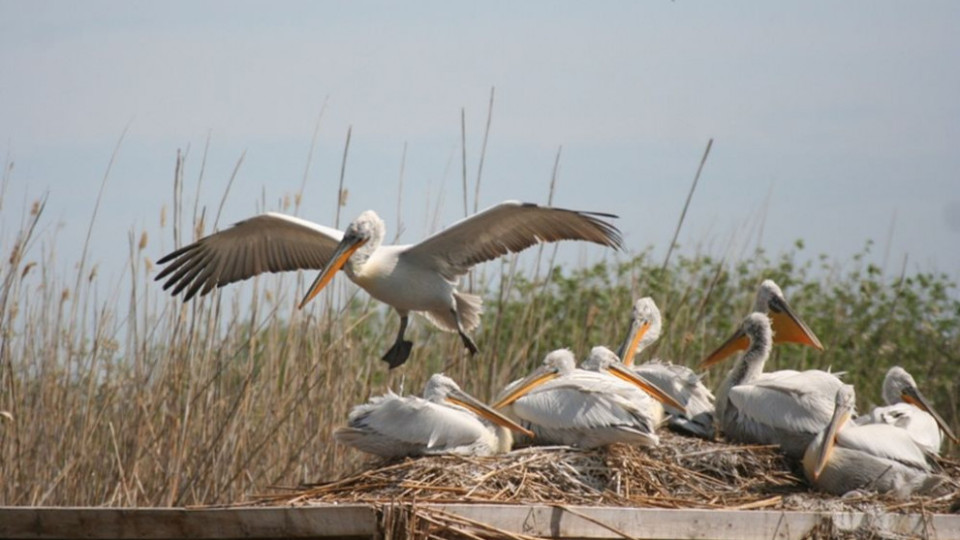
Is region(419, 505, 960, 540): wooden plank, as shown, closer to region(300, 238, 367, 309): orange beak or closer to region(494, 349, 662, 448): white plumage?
region(494, 349, 662, 448): white plumage

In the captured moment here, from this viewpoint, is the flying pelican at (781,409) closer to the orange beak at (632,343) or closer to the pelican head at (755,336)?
the pelican head at (755,336)

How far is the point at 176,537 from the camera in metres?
5.18

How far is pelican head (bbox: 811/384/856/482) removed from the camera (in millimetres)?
6059

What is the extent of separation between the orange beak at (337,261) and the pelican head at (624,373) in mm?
1616

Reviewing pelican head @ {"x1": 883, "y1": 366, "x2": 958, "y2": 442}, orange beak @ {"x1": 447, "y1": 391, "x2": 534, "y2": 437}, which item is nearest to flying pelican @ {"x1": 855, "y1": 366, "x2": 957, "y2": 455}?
pelican head @ {"x1": 883, "y1": 366, "x2": 958, "y2": 442}

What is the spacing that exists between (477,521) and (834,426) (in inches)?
78.2

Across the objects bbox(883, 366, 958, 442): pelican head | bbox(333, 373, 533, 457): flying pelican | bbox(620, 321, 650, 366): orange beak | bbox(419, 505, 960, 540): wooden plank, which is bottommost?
bbox(419, 505, 960, 540): wooden plank

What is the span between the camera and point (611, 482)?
5.96 m

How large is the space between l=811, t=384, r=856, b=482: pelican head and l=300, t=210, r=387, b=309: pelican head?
2.83 metres

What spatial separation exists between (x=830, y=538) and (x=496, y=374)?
12.1ft

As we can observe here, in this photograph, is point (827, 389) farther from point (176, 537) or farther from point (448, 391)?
point (176, 537)

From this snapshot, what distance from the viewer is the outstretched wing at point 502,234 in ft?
25.2

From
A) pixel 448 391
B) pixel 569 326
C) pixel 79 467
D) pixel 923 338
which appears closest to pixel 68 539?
pixel 448 391

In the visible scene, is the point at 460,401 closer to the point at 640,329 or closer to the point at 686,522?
the point at 640,329
